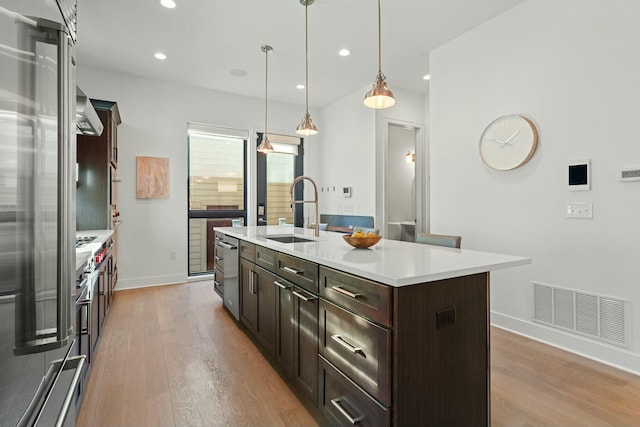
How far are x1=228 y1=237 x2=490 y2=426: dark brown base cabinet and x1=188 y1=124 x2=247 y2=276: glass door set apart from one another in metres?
3.82

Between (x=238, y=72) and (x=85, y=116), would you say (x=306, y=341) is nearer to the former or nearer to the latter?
(x=85, y=116)

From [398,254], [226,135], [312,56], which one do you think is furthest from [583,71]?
[226,135]

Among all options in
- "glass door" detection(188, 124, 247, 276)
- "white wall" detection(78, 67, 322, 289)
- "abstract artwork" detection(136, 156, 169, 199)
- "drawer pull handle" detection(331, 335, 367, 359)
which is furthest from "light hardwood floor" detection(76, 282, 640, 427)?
"glass door" detection(188, 124, 247, 276)

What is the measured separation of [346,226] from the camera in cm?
549

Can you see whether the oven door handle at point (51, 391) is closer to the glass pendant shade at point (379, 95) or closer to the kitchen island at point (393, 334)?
the kitchen island at point (393, 334)

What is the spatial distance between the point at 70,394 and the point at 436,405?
1265 millimetres

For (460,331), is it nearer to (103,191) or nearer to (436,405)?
(436,405)

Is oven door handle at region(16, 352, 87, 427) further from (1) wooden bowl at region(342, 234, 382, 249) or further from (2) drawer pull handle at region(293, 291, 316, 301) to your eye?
(1) wooden bowl at region(342, 234, 382, 249)

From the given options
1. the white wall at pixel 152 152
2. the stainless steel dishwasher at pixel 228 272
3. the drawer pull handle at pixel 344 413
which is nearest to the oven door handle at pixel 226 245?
the stainless steel dishwasher at pixel 228 272

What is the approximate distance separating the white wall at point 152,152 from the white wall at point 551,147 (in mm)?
3644

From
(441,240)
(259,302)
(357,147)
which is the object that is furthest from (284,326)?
(357,147)

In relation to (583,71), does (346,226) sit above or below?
below

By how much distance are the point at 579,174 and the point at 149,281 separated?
507 centimetres

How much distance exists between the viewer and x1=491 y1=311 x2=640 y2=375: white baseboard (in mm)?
2285
